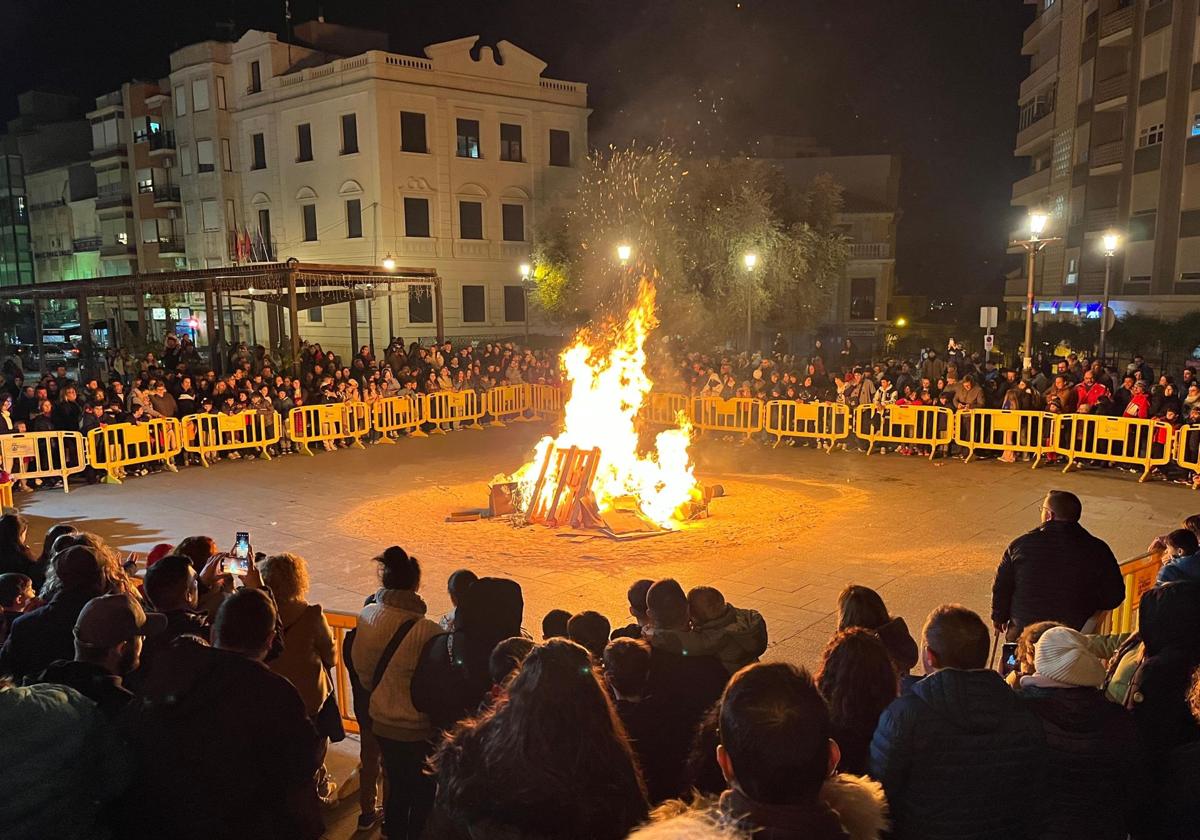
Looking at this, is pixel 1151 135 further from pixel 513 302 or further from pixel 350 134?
pixel 350 134

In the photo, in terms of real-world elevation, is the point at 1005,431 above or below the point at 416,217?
below

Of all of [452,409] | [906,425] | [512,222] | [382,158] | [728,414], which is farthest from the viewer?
[512,222]

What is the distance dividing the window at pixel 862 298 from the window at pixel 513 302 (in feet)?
72.1

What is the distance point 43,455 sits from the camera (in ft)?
51.9

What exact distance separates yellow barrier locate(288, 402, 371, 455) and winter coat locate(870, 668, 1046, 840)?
1744cm

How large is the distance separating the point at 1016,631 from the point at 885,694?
9.54 feet

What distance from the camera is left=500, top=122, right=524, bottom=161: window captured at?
4012cm

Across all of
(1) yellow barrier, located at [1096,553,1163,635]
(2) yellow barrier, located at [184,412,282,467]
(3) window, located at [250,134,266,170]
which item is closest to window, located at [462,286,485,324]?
(3) window, located at [250,134,266,170]

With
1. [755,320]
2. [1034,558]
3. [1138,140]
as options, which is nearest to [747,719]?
[1034,558]

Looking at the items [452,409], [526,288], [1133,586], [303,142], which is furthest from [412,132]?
[1133,586]

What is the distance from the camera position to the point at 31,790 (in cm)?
285

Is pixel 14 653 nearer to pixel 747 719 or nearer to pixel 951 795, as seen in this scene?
pixel 747 719

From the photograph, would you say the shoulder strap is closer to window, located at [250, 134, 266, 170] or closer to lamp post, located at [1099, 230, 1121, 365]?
lamp post, located at [1099, 230, 1121, 365]

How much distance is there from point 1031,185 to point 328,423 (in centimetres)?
3843
